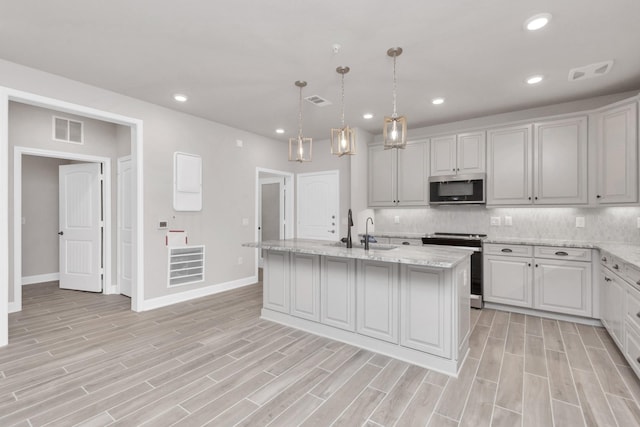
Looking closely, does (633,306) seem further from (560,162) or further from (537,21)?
(537,21)

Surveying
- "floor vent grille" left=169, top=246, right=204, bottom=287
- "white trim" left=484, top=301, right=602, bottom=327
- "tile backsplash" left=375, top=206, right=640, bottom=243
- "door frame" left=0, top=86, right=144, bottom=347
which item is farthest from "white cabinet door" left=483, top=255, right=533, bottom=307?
"door frame" left=0, top=86, right=144, bottom=347

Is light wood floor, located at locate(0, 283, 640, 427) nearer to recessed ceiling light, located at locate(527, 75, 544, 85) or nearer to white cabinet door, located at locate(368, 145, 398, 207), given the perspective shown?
white cabinet door, located at locate(368, 145, 398, 207)

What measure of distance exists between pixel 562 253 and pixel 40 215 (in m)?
8.19

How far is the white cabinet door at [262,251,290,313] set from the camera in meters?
3.48

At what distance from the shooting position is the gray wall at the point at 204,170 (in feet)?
11.2

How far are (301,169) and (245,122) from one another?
5.20ft

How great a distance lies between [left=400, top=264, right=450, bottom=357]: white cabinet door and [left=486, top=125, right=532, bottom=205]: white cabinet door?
2.38 metres

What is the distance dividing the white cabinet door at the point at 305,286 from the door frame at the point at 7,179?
212cm

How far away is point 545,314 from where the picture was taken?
374 cm

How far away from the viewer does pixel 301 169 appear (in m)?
6.14

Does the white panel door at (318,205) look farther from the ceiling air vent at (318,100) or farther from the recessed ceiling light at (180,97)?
the recessed ceiling light at (180,97)

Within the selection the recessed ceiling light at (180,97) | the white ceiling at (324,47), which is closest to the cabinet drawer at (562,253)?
the white ceiling at (324,47)

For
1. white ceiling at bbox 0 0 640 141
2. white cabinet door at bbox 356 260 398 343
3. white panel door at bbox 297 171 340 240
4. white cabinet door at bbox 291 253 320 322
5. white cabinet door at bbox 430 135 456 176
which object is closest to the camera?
white ceiling at bbox 0 0 640 141

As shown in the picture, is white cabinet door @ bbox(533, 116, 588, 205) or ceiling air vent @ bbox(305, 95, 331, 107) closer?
white cabinet door @ bbox(533, 116, 588, 205)
